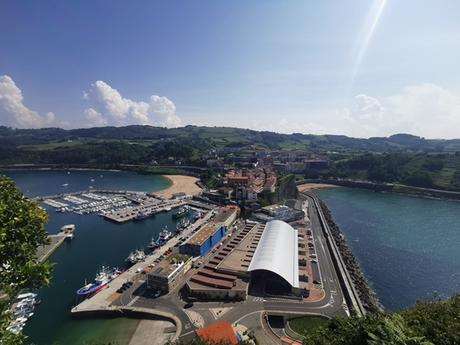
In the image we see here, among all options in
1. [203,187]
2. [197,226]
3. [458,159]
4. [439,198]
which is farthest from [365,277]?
[458,159]

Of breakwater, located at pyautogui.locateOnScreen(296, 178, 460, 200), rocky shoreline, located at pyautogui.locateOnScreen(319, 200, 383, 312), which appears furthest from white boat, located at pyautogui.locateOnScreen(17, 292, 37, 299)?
breakwater, located at pyautogui.locateOnScreen(296, 178, 460, 200)

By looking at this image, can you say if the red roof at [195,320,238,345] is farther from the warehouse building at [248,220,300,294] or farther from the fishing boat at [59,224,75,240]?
the fishing boat at [59,224,75,240]

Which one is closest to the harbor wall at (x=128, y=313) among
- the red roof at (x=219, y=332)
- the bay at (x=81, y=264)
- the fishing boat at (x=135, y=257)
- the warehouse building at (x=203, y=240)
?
the bay at (x=81, y=264)

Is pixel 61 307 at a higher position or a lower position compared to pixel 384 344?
lower

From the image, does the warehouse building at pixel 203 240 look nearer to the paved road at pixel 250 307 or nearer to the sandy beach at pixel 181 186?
the paved road at pixel 250 307

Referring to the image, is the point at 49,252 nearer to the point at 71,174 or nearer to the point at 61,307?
the point at 61,307

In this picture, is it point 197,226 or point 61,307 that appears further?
point 197,226
